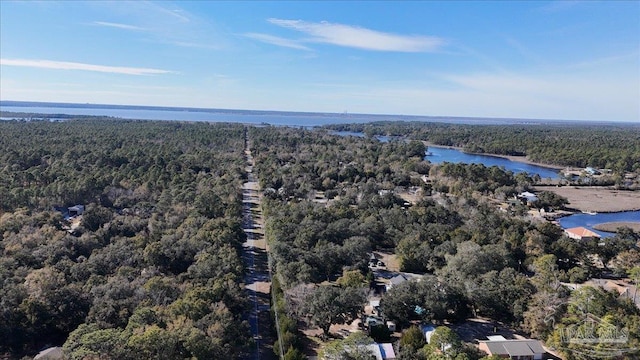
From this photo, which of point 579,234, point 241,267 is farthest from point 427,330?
point 579,234

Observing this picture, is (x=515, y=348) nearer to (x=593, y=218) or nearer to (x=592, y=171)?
(x=593, y=218)

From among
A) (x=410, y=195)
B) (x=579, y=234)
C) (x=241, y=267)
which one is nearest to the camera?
(x=241, y=267)

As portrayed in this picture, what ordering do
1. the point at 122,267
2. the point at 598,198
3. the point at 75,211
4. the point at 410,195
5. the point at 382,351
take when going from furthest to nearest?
the point at 598,198 < the point at 410,195 < the point at 75,211 < the point at 122,267 < the point at 382,351

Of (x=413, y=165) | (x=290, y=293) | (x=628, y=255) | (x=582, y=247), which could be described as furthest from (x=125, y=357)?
(x=413, y=165)

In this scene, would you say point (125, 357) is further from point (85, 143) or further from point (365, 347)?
point (85, 143)

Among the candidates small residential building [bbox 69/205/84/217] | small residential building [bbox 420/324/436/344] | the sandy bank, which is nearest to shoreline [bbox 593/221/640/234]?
the sandy bank

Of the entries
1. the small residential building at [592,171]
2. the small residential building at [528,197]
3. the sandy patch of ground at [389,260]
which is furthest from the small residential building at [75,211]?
the small residential building at [592,171]
